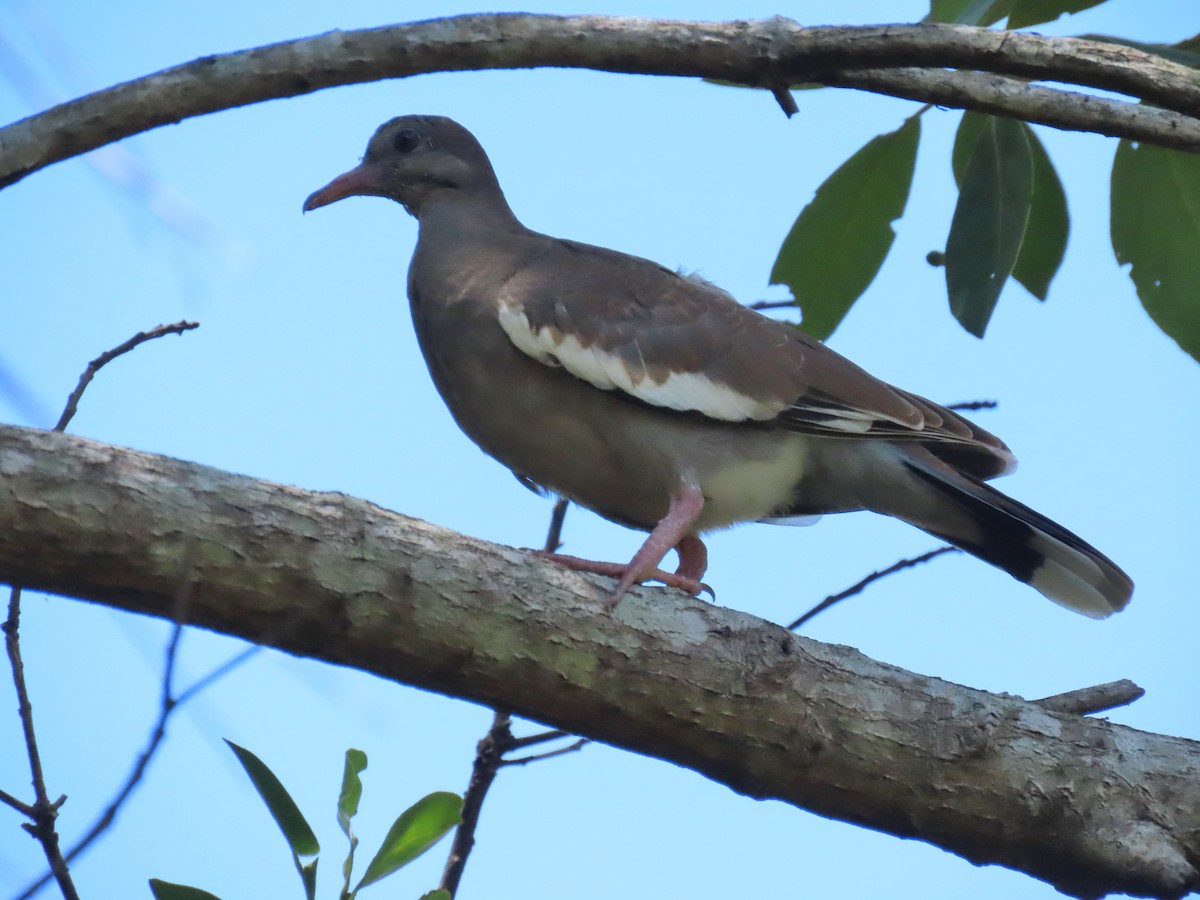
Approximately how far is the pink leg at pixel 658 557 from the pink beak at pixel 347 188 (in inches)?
67.1

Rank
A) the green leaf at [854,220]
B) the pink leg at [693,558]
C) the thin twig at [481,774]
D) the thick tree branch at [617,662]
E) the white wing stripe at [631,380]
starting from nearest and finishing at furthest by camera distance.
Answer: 1. the thick tree branch at [617,662]
2. the thin twig at [481,774]
3. the green leaf at [854,220]
4. the white wing stripe at [631,380]
5. the pink leg at [693,558]

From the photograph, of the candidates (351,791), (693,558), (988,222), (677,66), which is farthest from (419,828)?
(988,222)

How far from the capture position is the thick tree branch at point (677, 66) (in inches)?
108

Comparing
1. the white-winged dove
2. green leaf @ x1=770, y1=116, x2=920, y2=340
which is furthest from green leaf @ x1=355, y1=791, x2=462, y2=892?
green leaf @ x1=770, y1=116, x2=920, y2=340

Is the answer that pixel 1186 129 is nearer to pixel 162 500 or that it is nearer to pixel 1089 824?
pixel 1089 824

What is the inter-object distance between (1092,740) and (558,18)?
6.59 feet

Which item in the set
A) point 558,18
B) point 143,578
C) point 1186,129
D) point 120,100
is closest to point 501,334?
point 558,18

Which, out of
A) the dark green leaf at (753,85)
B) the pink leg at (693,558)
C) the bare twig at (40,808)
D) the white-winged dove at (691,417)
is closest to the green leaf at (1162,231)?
the white-winged dove at (691,417)

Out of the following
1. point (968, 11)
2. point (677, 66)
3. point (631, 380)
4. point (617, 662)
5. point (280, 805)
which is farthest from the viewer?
point (631, 380)

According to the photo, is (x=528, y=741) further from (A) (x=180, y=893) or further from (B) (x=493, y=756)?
(A) (x=180, y=893)

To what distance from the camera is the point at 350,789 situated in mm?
2402

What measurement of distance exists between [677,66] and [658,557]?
1175 millimetres

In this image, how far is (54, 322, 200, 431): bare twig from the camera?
262 centimetres

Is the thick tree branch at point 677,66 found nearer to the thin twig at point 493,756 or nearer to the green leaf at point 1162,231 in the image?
the green leaf at point 1162,231
